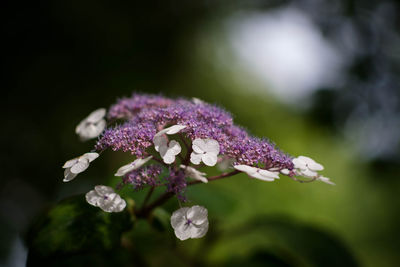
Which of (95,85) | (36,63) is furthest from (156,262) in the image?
(36,63)

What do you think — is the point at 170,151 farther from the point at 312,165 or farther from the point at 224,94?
the point at 224,94

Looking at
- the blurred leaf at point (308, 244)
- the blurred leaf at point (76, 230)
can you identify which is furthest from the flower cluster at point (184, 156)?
the blurred leaf at point (308, 244)

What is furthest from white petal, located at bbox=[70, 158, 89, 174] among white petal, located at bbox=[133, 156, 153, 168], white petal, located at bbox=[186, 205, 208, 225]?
white petal, located at bbox=[186, 205, 208, 225]

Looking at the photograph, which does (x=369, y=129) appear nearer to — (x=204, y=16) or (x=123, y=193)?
(x=123, y=193)

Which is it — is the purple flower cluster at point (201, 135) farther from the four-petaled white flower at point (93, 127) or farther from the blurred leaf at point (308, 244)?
the blurred leaf at point (308, 244)

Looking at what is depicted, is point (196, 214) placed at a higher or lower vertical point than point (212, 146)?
lower

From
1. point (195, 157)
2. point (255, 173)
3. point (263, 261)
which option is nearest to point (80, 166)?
point (195, 157)
